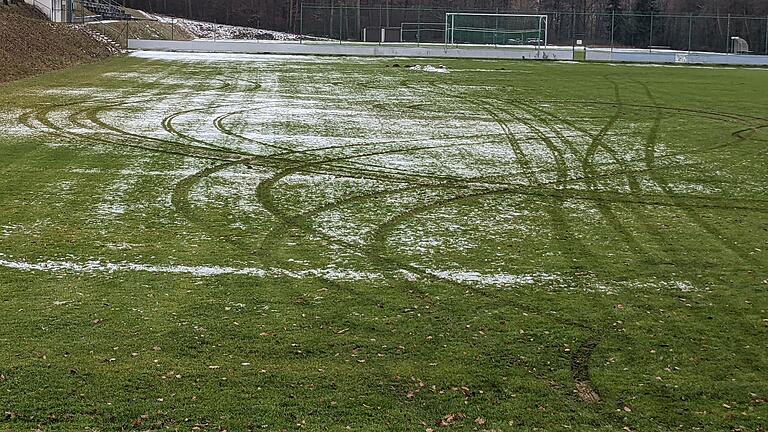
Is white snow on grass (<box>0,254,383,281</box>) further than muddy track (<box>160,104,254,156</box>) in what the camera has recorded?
No

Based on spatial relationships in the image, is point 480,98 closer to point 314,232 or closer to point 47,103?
point 47,103

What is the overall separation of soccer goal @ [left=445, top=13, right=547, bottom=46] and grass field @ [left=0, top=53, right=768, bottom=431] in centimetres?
4801

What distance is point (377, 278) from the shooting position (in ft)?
26.1

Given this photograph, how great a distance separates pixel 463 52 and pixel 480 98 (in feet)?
94.1

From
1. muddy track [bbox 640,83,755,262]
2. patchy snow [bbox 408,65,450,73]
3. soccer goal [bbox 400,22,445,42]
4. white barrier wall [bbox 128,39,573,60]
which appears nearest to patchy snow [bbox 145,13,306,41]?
soccer goal [bbox 400,22,445,42]

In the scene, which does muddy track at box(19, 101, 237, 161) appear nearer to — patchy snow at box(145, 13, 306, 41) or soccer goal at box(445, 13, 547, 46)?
soccer goal at box(445, 13, 547, 46)

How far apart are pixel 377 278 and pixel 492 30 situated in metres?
59.1

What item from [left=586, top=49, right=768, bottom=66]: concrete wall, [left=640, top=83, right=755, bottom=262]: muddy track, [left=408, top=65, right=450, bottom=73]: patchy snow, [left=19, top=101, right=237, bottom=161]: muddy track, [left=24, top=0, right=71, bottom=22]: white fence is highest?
[left=24, top=0, right=71, bottom=22]: white fence

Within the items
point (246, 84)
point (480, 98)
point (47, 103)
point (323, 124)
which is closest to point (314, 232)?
point (323, 124)

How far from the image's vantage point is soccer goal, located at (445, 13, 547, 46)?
6456 cm

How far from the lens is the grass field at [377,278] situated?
5445mm

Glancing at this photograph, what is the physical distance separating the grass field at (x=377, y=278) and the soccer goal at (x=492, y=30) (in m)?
48.0

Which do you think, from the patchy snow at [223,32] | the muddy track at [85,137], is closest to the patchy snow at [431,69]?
the muddy track at [85,137]

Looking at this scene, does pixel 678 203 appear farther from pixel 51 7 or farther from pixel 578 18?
pixel 578 18
